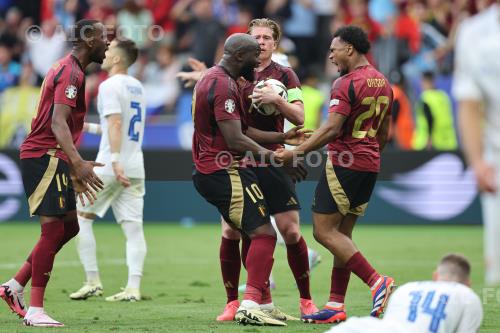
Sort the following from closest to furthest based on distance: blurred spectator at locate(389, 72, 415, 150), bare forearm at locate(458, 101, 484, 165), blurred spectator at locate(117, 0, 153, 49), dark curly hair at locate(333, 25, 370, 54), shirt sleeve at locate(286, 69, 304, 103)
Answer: bare forearm at locate(458, 101, 484, 165) → dark curly hair at locate(333, 25, 370, 54) → shirt sleeve at locate(286, 69, 304, 103) → blurred spectator at locate(389, 72, 415, 150) → blurred spectator at locate(117, 0, 153, 49)

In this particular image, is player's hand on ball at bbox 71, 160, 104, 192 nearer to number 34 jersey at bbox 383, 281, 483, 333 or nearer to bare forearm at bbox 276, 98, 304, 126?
bare forearm at bbox 276, 98, 304, 126

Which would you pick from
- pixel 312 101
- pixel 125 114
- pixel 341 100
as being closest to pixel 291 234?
pixel 341 100

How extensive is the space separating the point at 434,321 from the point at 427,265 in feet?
26.3

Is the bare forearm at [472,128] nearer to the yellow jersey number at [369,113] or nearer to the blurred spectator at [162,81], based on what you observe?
the yellow jersey number at [369,113]

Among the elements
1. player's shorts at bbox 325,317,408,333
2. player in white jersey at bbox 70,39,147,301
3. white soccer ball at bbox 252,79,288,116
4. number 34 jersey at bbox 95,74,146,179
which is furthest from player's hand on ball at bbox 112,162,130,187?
player's shorts at bbox 325,317,408,333

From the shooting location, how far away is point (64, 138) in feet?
28.1

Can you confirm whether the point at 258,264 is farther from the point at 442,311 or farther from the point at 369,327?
the point at 442,311

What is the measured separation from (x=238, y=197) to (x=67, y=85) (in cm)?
168

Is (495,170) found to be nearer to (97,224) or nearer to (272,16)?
(97,224)

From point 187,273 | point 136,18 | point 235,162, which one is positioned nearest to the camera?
point 235,162

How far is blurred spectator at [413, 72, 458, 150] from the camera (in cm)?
2098

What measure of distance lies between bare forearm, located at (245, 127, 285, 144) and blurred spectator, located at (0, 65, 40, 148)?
12454 millimetres

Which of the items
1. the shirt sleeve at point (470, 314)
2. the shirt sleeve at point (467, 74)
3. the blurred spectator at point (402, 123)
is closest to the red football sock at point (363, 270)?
the shirt sleeve at point (470, 314)

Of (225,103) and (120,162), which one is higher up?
(225,103)
